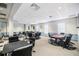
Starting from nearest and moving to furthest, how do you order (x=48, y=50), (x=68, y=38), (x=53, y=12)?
(x=68, y=38) → (x=48, y=50) → (x=53, y=12)

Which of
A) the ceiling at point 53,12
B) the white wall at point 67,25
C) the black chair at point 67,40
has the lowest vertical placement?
the black chair at point 67,40

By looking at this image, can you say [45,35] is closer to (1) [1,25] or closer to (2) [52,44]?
(2) [52,44]

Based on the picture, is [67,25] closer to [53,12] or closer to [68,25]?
[68,25]

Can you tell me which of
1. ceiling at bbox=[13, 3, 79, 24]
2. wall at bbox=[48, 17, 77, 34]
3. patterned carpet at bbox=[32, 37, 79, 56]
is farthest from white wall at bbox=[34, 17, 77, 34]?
patterned carpet at bbox=[32, 37, 79, 56]

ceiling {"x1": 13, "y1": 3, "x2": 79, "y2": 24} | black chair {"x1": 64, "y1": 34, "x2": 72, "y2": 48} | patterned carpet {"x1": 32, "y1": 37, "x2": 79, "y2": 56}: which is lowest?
patterned carpet {"x1": 32, "y1": 37, "x2": 79, "y2": 56}

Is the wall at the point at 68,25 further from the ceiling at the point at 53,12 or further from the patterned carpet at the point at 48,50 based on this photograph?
the patterned carpet at the point at 48,50

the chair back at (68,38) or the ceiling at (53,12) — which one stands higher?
the ceiling at (53,12)

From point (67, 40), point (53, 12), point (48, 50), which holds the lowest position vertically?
point (48, 50)

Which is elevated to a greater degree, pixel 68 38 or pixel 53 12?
pixel 53 12

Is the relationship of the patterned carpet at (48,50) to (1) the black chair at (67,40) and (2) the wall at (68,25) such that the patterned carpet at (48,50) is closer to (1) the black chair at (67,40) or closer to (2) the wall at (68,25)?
(1) the black chair at (67,40)

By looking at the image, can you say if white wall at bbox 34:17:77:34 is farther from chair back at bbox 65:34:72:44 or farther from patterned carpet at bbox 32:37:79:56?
patterned carpet at bbox 32:37:79:56

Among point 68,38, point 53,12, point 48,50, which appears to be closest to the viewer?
point 68,38

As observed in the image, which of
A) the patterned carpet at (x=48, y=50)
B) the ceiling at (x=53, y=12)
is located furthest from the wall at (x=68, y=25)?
the patterned carpet at (x=48, y=50)

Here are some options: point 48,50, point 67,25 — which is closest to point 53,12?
point 67,25
